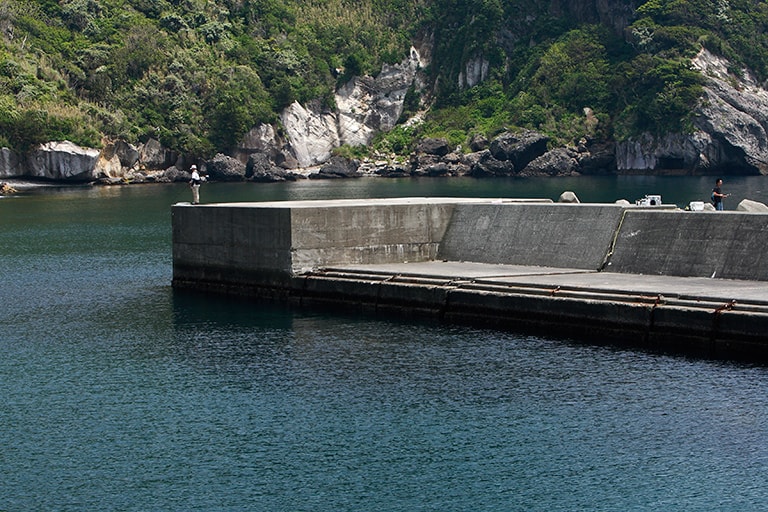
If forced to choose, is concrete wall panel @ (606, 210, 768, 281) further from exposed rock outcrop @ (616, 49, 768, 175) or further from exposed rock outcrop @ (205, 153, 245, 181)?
exposed rock outcrop @ (616, 49, 768, 175)

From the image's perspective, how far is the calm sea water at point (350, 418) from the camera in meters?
21.5

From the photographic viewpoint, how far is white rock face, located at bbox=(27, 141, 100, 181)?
137625 mm

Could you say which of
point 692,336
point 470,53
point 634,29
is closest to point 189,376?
point 692,336

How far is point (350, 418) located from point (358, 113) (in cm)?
15100

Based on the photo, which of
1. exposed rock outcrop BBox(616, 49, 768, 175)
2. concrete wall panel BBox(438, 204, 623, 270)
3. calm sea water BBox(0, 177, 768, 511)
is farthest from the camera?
exposed rock outcrop BBox(616, 49, 768, 175)

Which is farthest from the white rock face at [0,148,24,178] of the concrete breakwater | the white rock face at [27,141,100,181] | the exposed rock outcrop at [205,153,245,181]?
the concrete breakwater

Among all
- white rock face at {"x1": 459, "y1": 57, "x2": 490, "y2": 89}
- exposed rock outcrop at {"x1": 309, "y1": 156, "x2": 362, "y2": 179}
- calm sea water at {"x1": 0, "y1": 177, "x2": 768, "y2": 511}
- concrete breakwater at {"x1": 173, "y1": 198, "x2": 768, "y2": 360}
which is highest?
white rock face at {"x1": 459, "y1": 57, "x2": 490, "y2": 89}

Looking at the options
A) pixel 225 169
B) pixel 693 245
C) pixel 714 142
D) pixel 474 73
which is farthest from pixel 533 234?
pixel 474 73

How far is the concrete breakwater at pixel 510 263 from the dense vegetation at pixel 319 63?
101 metres

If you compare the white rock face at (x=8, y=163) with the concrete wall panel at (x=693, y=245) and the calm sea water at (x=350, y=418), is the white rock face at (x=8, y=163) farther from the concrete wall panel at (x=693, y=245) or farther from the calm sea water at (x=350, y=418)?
Answer: the concrete wall panel at (x=693, y=245)

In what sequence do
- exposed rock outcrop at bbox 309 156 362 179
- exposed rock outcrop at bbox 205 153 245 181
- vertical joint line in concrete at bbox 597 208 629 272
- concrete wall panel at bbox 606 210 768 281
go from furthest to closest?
1. exposed rock outcrop at bbox 309 156 362 179
2. exposed rock outcrop at bbox 205 153 245 181
3. vertical joint line in concrete at bbox 597 208 629 272
4. concrete wall panel at bbox 606 210 768 281

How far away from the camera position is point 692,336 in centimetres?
3036

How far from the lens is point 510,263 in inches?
1604

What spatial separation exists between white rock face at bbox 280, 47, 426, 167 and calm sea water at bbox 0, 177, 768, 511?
127 m
